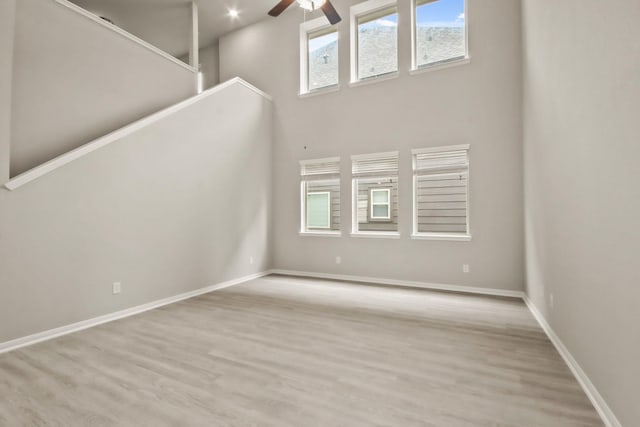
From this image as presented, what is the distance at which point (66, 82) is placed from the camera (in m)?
3.97

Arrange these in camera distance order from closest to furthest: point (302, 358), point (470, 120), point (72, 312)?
point (302, 358)
point (72, 312)
point (470, 120)

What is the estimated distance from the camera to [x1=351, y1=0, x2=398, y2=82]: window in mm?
5613

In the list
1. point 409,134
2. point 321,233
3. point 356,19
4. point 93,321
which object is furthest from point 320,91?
point 93,321

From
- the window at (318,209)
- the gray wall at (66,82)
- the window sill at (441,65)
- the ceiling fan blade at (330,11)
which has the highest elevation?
the ceiling fan blade at (330,11)

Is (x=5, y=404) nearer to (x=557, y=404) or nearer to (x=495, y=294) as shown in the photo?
(x=557, y=404)

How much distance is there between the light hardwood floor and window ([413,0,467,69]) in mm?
4101

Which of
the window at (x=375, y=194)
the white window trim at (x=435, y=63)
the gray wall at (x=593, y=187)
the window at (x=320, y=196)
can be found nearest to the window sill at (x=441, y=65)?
the white window trim at (x=435, y=63)

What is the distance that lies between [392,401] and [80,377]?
2.25 metres

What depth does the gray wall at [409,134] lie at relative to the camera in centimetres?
457

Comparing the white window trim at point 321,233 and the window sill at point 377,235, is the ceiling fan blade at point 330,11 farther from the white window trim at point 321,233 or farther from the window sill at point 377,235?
the white window trim at point 321,233

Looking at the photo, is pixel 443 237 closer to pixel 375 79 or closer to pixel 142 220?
pixel 375 79

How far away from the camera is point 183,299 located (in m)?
4.41

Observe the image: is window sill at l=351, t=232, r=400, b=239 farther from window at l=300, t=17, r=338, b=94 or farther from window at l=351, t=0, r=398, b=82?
window at l=300, t=17, r=338, b=94

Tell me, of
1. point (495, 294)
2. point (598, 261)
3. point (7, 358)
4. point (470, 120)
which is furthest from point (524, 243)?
point (7, 358)
